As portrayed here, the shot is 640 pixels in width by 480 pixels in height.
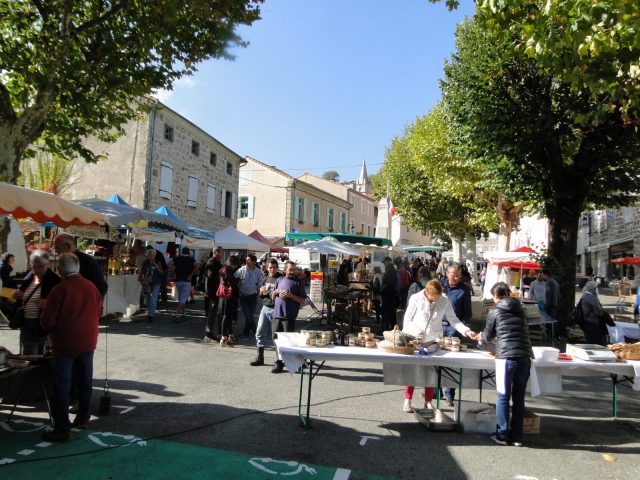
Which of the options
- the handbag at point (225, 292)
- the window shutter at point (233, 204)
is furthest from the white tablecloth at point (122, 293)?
the window shutter at point (233, 204)

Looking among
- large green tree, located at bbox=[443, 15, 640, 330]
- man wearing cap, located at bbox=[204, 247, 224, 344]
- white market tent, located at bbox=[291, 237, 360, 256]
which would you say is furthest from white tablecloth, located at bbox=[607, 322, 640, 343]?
white market tent, located at bbox=[291, 237, 360, 256]

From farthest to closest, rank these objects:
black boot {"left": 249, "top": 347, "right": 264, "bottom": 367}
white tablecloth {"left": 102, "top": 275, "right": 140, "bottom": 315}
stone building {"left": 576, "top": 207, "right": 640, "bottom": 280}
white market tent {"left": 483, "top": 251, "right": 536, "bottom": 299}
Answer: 1. stone building {"left": 576, "top": 207, "right": 640, "bottom": 280}
2. white market tent {"left": 483, "top": 251, "right": 536, "bottom": 299}
3. white tablecloth {"left": 102, "top": 275, "right": 140, "bottom": 315}
4. black boot {"left": 249, "top": 347, "right": 264, "bottom": 367}

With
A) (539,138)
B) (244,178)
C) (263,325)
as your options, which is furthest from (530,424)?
(244,178)

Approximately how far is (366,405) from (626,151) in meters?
8.62

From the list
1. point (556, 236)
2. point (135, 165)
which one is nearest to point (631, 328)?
point (556, 236)

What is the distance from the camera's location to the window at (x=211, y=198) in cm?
2528

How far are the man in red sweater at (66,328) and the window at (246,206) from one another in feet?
100

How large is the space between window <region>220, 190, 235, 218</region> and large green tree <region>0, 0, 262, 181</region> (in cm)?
1590

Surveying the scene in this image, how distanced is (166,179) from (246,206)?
44.1ft

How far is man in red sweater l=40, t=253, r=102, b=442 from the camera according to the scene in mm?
3986

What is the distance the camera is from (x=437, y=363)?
4535mm

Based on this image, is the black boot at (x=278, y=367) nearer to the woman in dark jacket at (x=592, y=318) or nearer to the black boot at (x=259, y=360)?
the black boot at (x=259, y=360)

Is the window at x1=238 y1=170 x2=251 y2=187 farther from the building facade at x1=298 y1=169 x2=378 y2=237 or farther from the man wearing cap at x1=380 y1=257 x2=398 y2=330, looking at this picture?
the man wearing cap at x1=380 y1=257 x2=398 y2=330

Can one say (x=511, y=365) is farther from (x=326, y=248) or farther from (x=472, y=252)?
(x=472, y=252)
